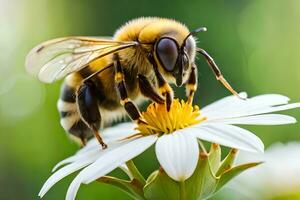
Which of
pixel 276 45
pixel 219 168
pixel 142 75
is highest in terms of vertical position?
pixel 142 75

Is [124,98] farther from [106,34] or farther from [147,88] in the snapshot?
[106,34]

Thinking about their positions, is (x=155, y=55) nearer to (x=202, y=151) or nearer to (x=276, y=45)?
(x=202, y=151)

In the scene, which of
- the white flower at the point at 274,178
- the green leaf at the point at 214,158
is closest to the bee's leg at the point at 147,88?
the green leaf at the point at 214,158

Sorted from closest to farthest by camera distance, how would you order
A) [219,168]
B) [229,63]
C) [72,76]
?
[219,168], [72,76], [229,63]

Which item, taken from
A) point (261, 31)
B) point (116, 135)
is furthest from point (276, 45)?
point (116, 135)

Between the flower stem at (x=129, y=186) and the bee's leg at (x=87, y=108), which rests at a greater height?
the bee's leg at (x=87, y=108)

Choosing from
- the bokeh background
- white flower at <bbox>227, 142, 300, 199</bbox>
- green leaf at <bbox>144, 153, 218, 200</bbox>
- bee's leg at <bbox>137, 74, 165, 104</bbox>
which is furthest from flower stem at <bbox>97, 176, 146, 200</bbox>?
the bokeh background

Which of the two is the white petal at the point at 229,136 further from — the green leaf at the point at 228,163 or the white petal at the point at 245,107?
the white petal at the point at 245,107
